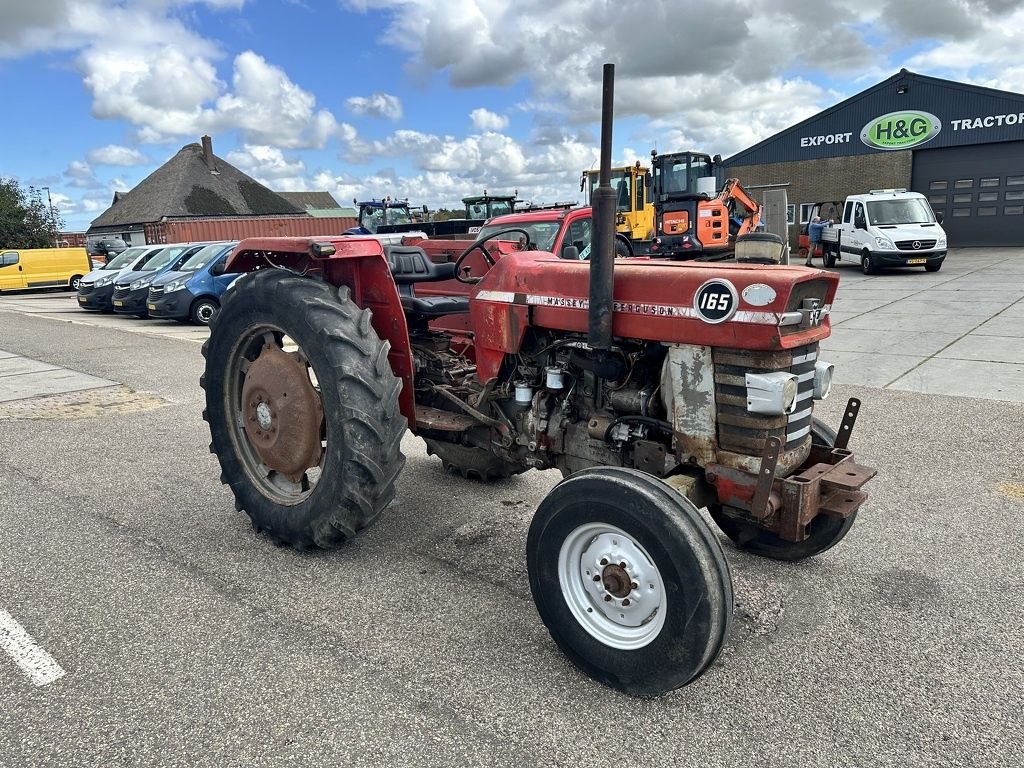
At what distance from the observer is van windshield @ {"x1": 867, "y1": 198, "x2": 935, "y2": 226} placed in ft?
55.7

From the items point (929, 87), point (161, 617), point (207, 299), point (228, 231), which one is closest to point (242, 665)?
point (161, 617)

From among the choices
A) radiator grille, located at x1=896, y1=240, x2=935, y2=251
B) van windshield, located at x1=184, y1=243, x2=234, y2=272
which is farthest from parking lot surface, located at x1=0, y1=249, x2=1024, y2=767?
radiator grille, located at x1=896, y1=240, x2=935, y2=251

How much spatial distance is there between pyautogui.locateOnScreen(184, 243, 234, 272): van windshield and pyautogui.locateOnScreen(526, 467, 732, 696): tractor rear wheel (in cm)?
1283

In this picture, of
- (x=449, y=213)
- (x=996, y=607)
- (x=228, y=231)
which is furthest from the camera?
(x=449, y=213)

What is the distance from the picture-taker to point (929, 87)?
74.3 ft

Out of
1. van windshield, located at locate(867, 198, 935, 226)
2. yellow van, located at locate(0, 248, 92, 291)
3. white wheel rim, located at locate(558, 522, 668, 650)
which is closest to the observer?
white wheel rim, located at locate(558, 522, 668, 650)

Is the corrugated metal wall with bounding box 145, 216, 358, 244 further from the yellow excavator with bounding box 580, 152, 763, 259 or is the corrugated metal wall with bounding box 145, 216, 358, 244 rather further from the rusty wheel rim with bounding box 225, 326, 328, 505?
the rusty wheel rim with bounding box 225, 326, 328, 505

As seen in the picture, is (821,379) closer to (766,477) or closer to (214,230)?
(766,477)

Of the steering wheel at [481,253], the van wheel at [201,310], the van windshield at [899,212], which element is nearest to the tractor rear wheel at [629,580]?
the steering wheel at [481,253]

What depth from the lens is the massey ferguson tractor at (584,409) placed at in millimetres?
2363

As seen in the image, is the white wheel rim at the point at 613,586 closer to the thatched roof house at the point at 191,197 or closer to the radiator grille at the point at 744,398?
the radiator grille at the point at 744,398

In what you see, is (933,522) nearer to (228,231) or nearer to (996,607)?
(996,607)

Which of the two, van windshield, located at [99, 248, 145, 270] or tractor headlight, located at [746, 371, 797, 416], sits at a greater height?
van windshield, located at [99, 248, 145, 270]

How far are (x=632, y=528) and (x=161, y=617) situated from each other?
1.99 meters
